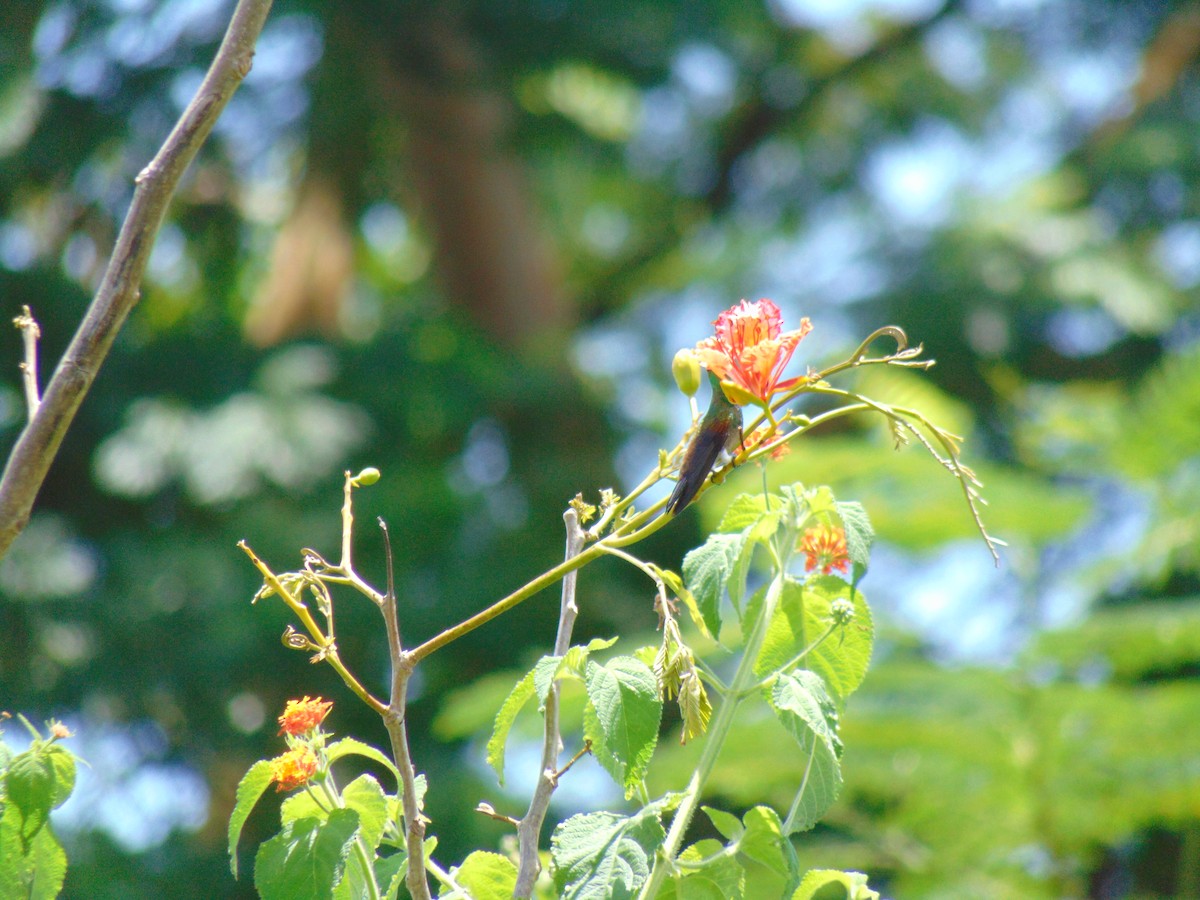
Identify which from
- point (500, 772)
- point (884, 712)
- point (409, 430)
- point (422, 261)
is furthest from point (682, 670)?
point (422, 261)

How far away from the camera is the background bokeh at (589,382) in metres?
2.30

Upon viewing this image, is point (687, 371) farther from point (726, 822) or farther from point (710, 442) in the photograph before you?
point (726, 822)

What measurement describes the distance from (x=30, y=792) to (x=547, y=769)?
0.17 metres

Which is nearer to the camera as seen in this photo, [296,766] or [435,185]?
[296,766]

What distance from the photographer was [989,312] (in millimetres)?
3523

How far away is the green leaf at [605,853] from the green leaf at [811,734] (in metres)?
0.05

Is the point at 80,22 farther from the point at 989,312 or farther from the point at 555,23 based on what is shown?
the point at 989,312

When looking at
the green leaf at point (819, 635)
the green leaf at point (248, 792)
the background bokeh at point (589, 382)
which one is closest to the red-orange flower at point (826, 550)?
the green leaf at point (819, 635)

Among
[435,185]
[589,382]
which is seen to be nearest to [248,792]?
[589,382]

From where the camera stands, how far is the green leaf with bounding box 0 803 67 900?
0.42 metres

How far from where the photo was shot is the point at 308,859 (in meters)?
0.39

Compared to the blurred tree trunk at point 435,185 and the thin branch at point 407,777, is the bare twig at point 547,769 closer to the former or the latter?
the thin branch at point 407,777

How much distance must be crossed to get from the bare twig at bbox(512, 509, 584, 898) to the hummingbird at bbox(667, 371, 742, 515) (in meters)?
0.04

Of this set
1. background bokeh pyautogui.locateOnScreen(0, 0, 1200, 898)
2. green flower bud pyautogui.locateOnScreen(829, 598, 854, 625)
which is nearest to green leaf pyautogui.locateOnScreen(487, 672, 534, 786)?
green flower bud pyautogui.locateOnScreen(829, 598, 854, 625)
